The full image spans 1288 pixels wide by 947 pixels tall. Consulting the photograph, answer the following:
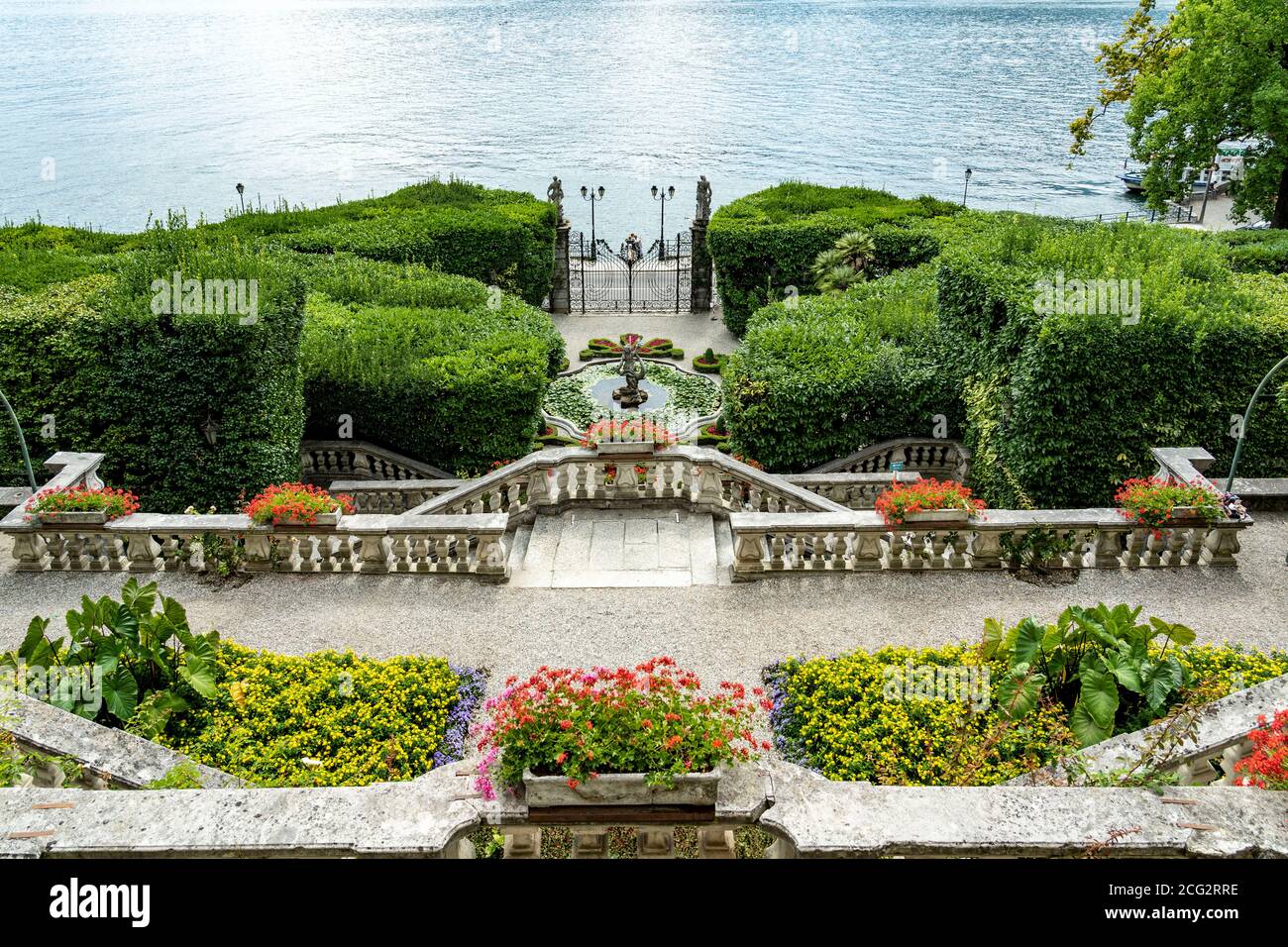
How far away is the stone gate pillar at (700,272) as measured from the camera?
127ft

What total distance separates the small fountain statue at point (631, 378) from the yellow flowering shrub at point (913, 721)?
694 inches

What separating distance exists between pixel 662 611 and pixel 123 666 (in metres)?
6.68

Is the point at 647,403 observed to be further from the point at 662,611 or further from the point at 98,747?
the point at 98,747

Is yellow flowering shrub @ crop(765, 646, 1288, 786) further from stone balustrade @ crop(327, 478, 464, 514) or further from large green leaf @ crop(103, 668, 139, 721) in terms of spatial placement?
stone balustrade @ crop(327, 478, 464, 514)

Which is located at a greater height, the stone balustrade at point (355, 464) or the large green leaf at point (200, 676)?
the large green leaf at point (200, 676)

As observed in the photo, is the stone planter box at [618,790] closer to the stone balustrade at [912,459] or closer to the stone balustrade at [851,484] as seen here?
the stone balustrade at [851,484]

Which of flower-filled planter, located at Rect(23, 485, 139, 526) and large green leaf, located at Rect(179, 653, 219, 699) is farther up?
flower-filled planter, located at Rect(23, 485, 139, 526)

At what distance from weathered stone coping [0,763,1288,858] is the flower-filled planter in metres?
7.88

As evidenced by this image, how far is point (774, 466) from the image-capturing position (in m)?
20.0

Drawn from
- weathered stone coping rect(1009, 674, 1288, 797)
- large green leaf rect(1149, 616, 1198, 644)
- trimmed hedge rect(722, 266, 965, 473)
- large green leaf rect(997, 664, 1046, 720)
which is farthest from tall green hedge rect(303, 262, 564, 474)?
weathered stone coping rect(1009, 674, 1288, 797)

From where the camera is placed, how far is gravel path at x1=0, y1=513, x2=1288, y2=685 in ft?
41.1

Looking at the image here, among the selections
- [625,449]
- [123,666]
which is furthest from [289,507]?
[625,449]

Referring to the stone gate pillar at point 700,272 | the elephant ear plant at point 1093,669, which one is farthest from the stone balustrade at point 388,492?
the stone gate pillar at point 700,272
